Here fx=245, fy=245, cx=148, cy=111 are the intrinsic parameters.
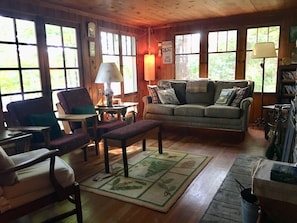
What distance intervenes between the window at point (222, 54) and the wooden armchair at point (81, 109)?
2806 millimetres

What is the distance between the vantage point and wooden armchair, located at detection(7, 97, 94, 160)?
272 centimetres

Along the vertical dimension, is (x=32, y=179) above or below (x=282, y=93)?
below

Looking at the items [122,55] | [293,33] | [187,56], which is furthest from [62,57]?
[293,33]

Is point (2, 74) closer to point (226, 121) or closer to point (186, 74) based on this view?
point (226, 121)

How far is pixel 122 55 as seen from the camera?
537cm

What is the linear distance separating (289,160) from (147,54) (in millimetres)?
4480

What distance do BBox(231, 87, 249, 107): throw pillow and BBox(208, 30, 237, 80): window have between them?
3.74 feet

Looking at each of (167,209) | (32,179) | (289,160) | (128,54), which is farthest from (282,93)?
(32,179)

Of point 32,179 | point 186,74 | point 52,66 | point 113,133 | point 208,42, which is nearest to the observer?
point 32,179

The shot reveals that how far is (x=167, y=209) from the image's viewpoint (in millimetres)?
2154

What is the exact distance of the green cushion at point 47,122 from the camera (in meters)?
2.91

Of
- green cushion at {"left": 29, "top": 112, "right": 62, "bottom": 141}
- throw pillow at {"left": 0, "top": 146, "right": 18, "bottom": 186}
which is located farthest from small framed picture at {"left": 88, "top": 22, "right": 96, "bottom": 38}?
throw pillow at {"left": 0, "top": 146, "right": 18, "bottom": 186}

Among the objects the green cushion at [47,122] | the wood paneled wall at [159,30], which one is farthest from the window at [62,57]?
the green cushion at [47,122]

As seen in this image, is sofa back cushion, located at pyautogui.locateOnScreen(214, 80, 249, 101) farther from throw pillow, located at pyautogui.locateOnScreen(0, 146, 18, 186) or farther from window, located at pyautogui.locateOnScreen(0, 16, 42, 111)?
throw pillow, located at pyautogui.locateOnScreen(0, 146, 18, 186)
